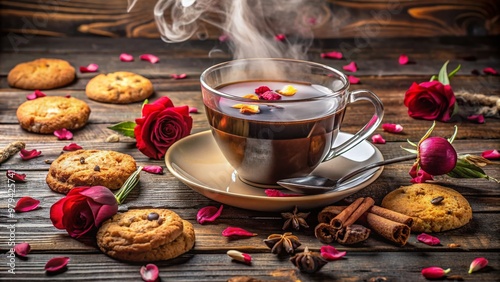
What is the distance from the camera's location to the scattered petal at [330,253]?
5.11 feet

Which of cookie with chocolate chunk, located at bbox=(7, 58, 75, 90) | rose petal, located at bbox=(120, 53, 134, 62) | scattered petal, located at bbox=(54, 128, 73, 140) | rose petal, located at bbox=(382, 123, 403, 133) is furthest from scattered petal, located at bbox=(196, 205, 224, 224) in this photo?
rose petal, located at bbox=(120, 53, 134, 62)

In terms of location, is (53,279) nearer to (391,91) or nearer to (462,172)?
(462,172)

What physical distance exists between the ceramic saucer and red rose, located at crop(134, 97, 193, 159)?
11cm

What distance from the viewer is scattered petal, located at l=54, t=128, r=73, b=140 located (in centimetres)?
231

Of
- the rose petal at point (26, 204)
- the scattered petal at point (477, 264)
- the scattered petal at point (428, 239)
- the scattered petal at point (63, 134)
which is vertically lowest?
the rose petal at point (26, 204)

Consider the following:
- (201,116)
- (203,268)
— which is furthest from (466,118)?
(203,268)

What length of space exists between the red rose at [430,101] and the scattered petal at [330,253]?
3.74ft

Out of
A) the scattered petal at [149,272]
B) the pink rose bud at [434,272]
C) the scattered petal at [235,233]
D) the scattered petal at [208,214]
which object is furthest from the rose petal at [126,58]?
the pink rose bud at [434,272]

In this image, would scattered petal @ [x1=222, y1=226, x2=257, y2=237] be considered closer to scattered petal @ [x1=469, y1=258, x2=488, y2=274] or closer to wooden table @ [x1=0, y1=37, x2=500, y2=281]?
wooden table @ [x1=0, y1=37, x2=500, y2=281]

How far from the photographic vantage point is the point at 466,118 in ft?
8.54

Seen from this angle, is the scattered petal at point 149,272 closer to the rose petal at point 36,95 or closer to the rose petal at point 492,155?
the rose petal at point 492,155

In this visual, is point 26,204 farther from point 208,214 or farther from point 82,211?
point 208,214

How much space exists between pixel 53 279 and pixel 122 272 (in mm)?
150

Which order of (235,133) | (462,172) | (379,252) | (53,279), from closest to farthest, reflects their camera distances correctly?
(53,279) < (379,252) < (235,133) < (462,172)
